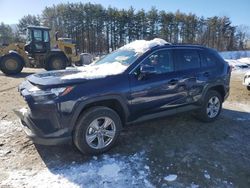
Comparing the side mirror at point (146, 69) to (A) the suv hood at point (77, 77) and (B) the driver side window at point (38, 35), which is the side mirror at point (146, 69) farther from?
(B) the driver side window at point (38, 35)

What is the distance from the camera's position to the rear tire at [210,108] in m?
5.82

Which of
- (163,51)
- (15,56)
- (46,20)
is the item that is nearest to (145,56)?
(163,51)

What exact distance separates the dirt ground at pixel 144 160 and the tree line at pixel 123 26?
162 ft

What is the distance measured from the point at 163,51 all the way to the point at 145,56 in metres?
0.50

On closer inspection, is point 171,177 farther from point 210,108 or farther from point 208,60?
point 208,60

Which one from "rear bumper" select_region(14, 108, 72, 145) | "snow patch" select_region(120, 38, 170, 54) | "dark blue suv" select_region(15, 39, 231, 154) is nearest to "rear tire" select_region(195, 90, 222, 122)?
"dark blue suv" select_region(15, 39, 231, 154)

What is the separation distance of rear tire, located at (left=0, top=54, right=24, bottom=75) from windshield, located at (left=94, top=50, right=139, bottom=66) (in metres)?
10.4

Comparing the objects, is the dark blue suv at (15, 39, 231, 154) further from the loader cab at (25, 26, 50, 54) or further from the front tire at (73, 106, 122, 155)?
the loader cab at (25, 26, 50, 54)

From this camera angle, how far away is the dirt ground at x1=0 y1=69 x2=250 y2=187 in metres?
3.58

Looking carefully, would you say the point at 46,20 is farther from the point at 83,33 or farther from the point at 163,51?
the point at 163,51

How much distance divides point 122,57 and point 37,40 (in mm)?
12206

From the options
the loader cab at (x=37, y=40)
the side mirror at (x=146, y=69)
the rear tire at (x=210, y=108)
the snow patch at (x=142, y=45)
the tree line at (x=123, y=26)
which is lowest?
the rear tire at (x=210, y=108)

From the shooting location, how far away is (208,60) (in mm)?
5855

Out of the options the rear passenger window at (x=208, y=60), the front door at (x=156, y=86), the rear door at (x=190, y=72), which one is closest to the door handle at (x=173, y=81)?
the front door at (x=156, y=86)
